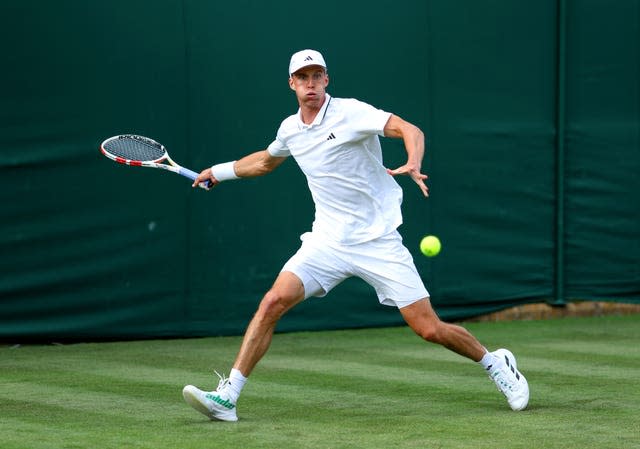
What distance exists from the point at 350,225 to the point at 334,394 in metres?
1.18

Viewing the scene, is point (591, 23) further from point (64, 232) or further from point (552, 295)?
point (64, 232)

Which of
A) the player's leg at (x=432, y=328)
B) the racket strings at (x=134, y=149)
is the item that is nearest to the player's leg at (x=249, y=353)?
the player's leg at (x=432, y=328)

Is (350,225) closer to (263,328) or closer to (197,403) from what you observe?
(263,328)

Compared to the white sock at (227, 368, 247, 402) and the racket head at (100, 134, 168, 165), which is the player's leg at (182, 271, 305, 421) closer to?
the white sock at (227, 368, 247, 402)


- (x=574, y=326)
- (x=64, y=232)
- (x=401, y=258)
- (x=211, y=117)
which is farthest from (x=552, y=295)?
(x=401, y=258)

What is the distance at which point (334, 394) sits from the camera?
7.42m

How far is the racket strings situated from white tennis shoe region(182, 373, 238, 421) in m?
1.68

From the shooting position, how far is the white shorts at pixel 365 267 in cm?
659

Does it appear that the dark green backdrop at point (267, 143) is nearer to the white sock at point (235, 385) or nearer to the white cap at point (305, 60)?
the white cap at point (305, 60)

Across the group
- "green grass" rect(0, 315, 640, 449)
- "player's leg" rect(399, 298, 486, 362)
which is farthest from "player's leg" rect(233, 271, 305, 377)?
"player's leg" rect(399, 298, 486, 362)

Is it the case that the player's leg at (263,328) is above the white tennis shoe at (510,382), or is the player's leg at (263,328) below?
above

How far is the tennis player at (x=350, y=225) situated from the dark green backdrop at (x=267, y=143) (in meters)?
3.56

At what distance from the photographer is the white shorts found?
21.6 feet

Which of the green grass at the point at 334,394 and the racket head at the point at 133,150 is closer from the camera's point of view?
the green grass at the point at 334,394
